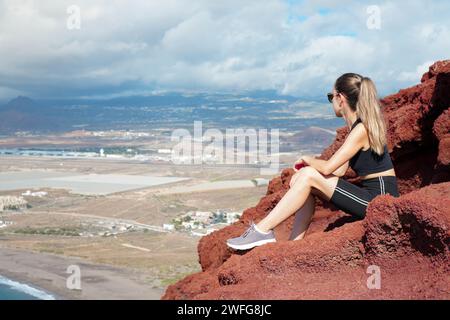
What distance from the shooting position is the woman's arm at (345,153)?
795 cm

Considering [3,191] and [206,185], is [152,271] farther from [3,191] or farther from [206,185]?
[3,191]

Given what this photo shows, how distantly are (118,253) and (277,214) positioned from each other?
58.6 meters

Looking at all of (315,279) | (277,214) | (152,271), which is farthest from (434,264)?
(152,271)

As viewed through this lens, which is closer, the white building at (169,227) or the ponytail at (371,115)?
the ponytail at (371,115)

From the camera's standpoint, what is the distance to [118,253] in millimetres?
64438

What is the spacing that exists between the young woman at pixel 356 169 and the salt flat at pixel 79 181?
102m

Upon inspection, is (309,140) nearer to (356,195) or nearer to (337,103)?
(337,103)

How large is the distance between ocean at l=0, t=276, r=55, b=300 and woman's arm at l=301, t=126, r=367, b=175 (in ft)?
125

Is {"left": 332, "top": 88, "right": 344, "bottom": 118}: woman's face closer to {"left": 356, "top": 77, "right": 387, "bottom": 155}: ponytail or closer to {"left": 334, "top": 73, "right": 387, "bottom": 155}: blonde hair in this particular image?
{"left": 334, "top": 73, "right": 387, "bottom": 155}: blonde hair

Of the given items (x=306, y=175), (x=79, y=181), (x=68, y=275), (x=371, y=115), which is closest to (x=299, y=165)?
(x=306, y=175)

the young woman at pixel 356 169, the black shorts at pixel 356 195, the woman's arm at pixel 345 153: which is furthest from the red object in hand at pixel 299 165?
the black shorts at pixel 356 195

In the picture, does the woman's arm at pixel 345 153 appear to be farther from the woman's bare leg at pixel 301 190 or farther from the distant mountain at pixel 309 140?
the distant mountain at pixel 309 140

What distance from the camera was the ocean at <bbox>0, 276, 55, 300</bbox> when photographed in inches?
1697
